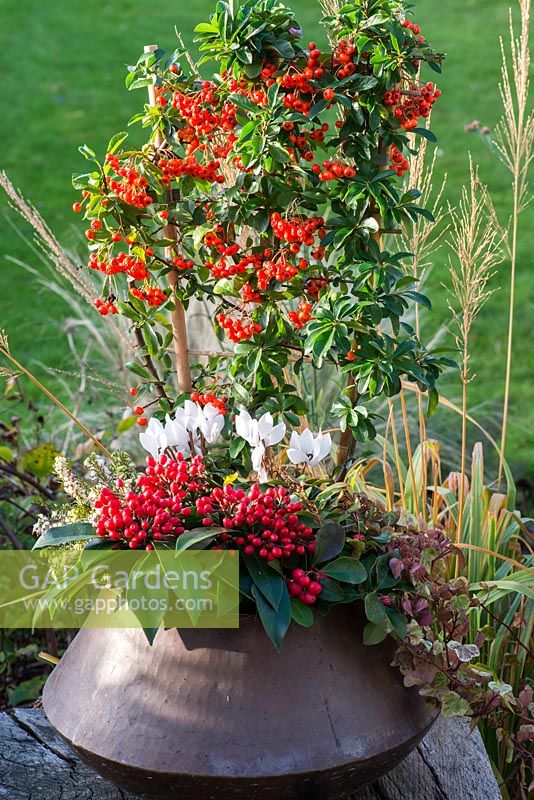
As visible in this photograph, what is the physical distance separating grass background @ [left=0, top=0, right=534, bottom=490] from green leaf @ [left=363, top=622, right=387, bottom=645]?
2.14 metres

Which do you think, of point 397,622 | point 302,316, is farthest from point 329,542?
point 302,316

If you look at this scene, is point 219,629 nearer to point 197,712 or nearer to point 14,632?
point 197,712

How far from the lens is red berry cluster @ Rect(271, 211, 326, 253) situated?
1.60 meters

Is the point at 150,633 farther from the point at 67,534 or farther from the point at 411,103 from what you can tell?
the point at 411,103

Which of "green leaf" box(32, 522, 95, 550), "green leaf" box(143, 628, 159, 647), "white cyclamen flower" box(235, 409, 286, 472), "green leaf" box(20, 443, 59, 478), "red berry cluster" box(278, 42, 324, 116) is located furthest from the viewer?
"green leaf" box(20, 443, 59, 478)

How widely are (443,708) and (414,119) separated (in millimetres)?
958

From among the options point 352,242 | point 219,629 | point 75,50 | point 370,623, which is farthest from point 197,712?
point 75,50

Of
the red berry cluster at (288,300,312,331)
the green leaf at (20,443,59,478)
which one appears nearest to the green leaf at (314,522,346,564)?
the red berry cluster at (288,300,312,331)

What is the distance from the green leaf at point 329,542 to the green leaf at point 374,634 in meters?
0.11

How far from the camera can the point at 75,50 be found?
23.6 ft

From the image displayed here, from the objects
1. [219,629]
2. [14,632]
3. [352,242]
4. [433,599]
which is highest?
[352,242]

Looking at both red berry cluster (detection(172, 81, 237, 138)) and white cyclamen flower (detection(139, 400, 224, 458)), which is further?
red berry cluster (detection(172, 81, 237, 138))

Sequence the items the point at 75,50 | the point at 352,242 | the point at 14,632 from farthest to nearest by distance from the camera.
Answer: the point at 75,50, the point at 14,632, the point at 352,242

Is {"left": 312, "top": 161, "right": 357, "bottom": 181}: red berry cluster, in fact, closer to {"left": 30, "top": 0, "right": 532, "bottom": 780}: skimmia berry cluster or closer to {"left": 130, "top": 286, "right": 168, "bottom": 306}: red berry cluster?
{"left": 30, "top": 0, "right": 532, "bottom": 780}: skimmia berry cluster
